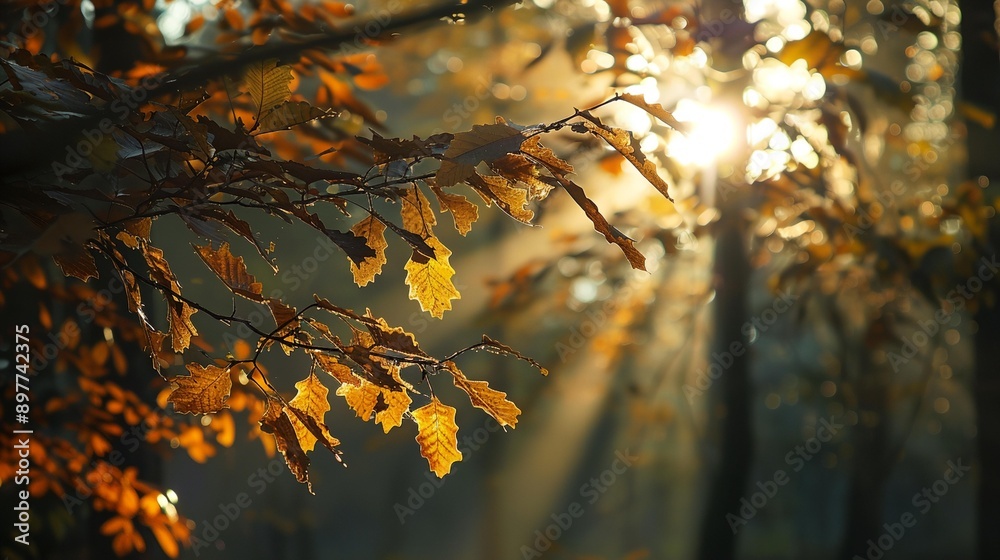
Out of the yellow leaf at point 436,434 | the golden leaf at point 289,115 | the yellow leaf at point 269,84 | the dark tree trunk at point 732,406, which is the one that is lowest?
the dark tree trunk at point 732,406

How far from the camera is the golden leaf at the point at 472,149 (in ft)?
2.04

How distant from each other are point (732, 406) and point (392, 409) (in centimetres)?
248

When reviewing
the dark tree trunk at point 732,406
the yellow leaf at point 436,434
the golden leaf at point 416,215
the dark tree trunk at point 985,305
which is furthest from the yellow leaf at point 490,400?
the dark tree trunk at point 985,305

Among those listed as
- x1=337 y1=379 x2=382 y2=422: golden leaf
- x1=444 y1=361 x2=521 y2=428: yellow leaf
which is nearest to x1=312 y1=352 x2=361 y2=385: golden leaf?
x1=337 y1=379 x2=382 y2=422: golden leaf

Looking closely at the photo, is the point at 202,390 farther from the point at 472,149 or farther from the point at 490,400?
the point at 472,149

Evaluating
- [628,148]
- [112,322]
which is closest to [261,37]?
[112,322]

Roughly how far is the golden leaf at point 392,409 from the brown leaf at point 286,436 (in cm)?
11

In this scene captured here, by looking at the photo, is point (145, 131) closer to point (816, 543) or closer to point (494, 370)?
point (494, 370)

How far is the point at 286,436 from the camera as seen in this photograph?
31.3 inches

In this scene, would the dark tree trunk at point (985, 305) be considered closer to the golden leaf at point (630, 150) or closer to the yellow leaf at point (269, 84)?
the golden leaf at point (630, 150)

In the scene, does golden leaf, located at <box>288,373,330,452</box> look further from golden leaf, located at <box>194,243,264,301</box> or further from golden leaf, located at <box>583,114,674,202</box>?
golden leaf, located at <box>583,114,674,202</box>

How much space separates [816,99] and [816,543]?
43.8ft

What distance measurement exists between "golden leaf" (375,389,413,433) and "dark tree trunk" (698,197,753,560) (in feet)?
7.55

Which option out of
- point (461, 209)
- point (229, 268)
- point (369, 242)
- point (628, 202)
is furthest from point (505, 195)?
point (628, 202)
